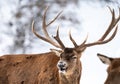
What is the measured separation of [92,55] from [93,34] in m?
2.03

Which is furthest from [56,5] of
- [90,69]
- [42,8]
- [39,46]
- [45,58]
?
[45,58]

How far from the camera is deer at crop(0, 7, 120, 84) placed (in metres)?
10.2

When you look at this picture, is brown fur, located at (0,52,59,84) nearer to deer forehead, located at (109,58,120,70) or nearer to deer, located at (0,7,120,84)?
deer, located at (0,7,120,84)

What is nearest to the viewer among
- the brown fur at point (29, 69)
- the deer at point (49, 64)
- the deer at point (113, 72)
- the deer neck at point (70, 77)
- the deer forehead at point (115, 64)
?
the deer at point (113, 72)

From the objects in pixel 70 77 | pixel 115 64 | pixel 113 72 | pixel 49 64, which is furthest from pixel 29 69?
pixel 113 72

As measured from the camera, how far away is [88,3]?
20406 millimetres

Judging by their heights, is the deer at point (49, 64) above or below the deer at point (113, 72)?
below

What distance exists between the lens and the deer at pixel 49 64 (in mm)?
10172

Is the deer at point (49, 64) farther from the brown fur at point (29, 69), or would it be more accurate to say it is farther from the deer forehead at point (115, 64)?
the deer forehead at point (115, 64)

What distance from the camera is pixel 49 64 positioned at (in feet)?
35.5

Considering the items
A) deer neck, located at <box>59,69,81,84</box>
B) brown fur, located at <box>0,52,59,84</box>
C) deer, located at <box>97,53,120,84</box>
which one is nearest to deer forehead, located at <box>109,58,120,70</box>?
deer, located at <box>97,53,120,84</box>

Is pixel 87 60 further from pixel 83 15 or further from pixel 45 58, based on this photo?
pixel 45 58

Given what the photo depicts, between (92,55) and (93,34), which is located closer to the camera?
(92,55)

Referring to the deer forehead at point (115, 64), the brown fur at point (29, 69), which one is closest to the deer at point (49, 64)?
the brown fur at point (29, 69)
